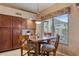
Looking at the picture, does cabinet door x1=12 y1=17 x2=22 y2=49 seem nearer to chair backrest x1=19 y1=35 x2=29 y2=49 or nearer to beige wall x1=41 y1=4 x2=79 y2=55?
chair backrest x1=19 y1=35 x2=29 y2=49

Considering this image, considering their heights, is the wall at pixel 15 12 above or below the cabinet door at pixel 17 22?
above

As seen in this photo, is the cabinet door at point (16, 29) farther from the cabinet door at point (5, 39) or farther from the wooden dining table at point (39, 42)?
the wooden dining table at point (39, 42)

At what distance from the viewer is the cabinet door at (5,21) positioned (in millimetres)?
1950

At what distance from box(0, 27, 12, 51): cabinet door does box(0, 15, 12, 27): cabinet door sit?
0.26ft

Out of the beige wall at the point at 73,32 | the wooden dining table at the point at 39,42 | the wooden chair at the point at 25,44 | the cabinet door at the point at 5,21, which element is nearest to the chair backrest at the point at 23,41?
the wooden chair at the point at 25,44

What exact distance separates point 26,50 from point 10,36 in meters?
0.42

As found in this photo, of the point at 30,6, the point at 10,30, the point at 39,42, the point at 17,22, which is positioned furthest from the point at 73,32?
the point at 10,30

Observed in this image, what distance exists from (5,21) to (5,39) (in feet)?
1.11

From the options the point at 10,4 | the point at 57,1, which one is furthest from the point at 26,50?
the point at 57,1

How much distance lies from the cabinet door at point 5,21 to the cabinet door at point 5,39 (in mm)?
78

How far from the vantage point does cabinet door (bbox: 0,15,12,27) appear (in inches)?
76.8

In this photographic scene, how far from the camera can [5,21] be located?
2.00 metres

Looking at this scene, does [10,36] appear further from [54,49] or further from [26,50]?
[54,49]

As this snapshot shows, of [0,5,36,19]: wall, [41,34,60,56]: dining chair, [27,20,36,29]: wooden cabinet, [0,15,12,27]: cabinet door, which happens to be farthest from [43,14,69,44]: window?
[0,15,12,27]: cabinet door
